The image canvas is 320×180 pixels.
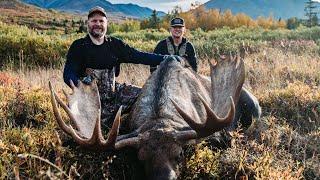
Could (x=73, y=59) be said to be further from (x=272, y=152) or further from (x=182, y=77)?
(x=272, y=152)

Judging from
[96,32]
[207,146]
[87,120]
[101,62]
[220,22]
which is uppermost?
[96,32]

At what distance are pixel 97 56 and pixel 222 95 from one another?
182 cm

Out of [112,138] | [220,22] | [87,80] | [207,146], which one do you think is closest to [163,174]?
[112,138]

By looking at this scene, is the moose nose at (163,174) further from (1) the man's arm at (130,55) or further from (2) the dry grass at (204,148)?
(1) the man's arm at (130,55)

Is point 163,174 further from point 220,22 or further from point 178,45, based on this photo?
point 220,22

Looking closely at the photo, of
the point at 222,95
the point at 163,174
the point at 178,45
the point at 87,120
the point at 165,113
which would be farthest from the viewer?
the point at 178,45

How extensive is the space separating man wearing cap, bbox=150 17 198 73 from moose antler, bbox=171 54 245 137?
2.75m

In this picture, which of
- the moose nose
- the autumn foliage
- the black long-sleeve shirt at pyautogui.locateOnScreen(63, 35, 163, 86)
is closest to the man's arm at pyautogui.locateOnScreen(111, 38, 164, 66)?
the black long-sleeve shirt at pyautogui.locateOnScreen(63, 35, 163, 86)

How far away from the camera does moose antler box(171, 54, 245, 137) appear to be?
452cm

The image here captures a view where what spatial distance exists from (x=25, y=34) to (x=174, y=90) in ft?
54.7

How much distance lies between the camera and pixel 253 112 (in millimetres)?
7211

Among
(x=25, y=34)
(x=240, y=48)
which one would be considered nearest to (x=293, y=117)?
(x=240, y=48)

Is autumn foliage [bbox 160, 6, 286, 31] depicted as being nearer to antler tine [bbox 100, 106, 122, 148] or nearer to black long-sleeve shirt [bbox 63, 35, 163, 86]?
black long-sleeve shirt [bbox 63, 35, 163, 86]

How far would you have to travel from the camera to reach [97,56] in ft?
21.4
